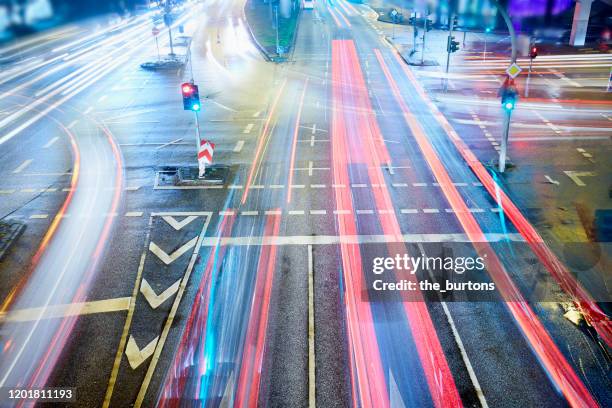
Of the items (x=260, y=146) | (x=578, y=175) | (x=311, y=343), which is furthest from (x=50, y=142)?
(x=578, y=175)

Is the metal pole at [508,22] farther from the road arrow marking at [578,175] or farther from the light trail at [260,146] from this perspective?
the light trail at [260,146]

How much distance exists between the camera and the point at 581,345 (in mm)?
11703

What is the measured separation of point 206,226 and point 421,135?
524 inches

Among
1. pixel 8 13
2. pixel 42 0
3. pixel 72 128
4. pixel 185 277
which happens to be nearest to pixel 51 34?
pixel 42 0

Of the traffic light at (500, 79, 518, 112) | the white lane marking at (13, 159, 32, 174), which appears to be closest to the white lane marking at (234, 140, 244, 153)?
the white lane marking at (13, 159, 32, 174)

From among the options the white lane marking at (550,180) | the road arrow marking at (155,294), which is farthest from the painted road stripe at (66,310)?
the white lane marking at (550,180)

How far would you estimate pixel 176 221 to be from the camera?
17891 mm

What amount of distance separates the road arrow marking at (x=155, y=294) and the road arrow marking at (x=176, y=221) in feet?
10.8

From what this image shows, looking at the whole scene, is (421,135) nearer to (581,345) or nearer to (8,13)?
(581,345)

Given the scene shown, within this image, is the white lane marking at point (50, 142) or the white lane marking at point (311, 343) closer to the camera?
the white lane marking at point (311, 343)

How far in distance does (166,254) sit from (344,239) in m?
5.64

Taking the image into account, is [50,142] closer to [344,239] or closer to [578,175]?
[344,239]

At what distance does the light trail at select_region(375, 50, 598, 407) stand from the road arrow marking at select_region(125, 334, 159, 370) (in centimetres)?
885

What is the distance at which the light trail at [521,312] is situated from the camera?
34.5ft
